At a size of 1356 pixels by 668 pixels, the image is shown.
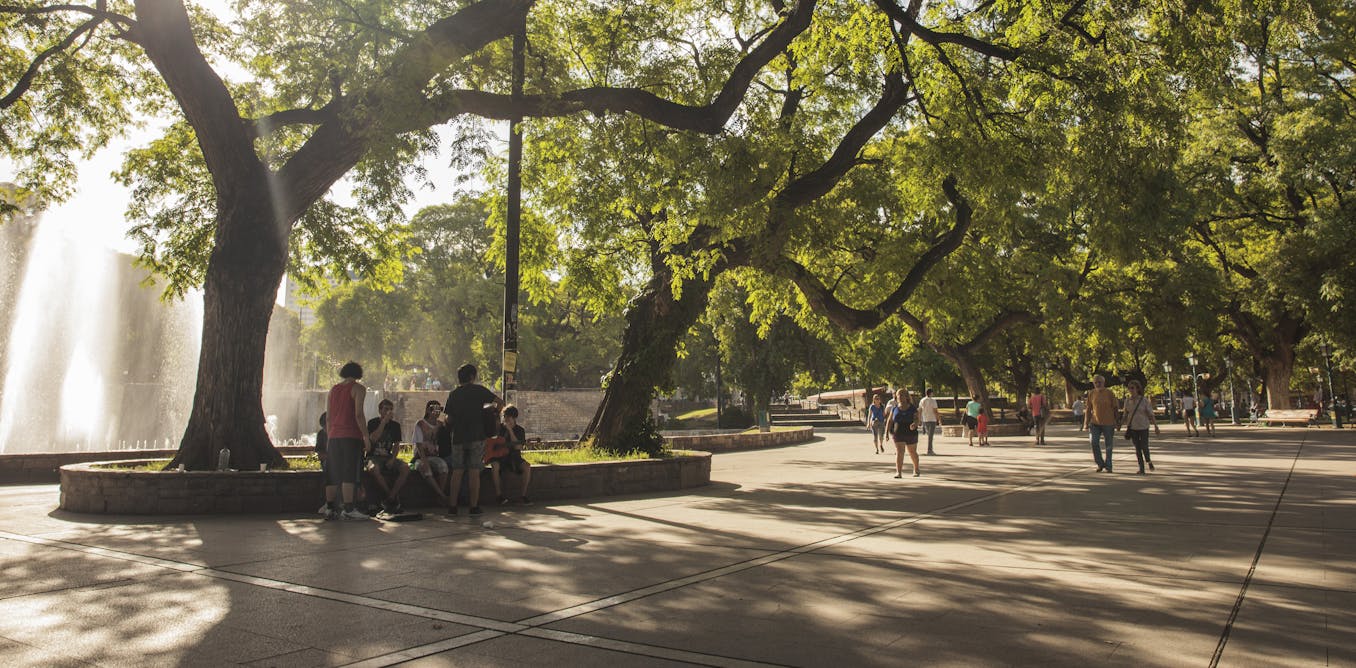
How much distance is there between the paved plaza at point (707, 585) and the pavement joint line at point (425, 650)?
0.02 meters

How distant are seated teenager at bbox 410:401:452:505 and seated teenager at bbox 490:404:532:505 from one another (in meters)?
0.65

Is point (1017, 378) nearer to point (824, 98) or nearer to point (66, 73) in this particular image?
point (824, 98)

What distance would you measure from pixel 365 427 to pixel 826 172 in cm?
940

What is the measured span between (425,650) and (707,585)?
2.18 metres

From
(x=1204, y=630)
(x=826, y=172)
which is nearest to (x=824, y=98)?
(x=826, y=172)

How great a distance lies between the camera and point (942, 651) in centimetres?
409

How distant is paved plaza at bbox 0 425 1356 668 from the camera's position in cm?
412

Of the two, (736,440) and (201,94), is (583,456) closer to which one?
(201,94)

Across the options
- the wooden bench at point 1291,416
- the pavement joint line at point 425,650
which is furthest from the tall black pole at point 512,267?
the wooden bench at point 1291,416

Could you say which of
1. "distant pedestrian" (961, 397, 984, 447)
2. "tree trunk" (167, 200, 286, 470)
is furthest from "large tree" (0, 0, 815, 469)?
"distant pedestrian" (961, 397, 984, 447)

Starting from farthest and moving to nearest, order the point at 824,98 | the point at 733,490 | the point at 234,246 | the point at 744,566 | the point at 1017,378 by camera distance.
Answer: the point at 1017,378 < the point at 824,98 < the point at 733,490 < the point at 234,246 < the point at 744,566

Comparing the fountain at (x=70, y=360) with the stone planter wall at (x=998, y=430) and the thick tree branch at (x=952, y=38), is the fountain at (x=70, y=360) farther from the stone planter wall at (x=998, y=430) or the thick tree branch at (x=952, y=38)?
the stone planter wall at (x=998, y=430)

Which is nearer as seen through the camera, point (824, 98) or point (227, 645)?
point (227, 645)

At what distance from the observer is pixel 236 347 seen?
37.4 ft
